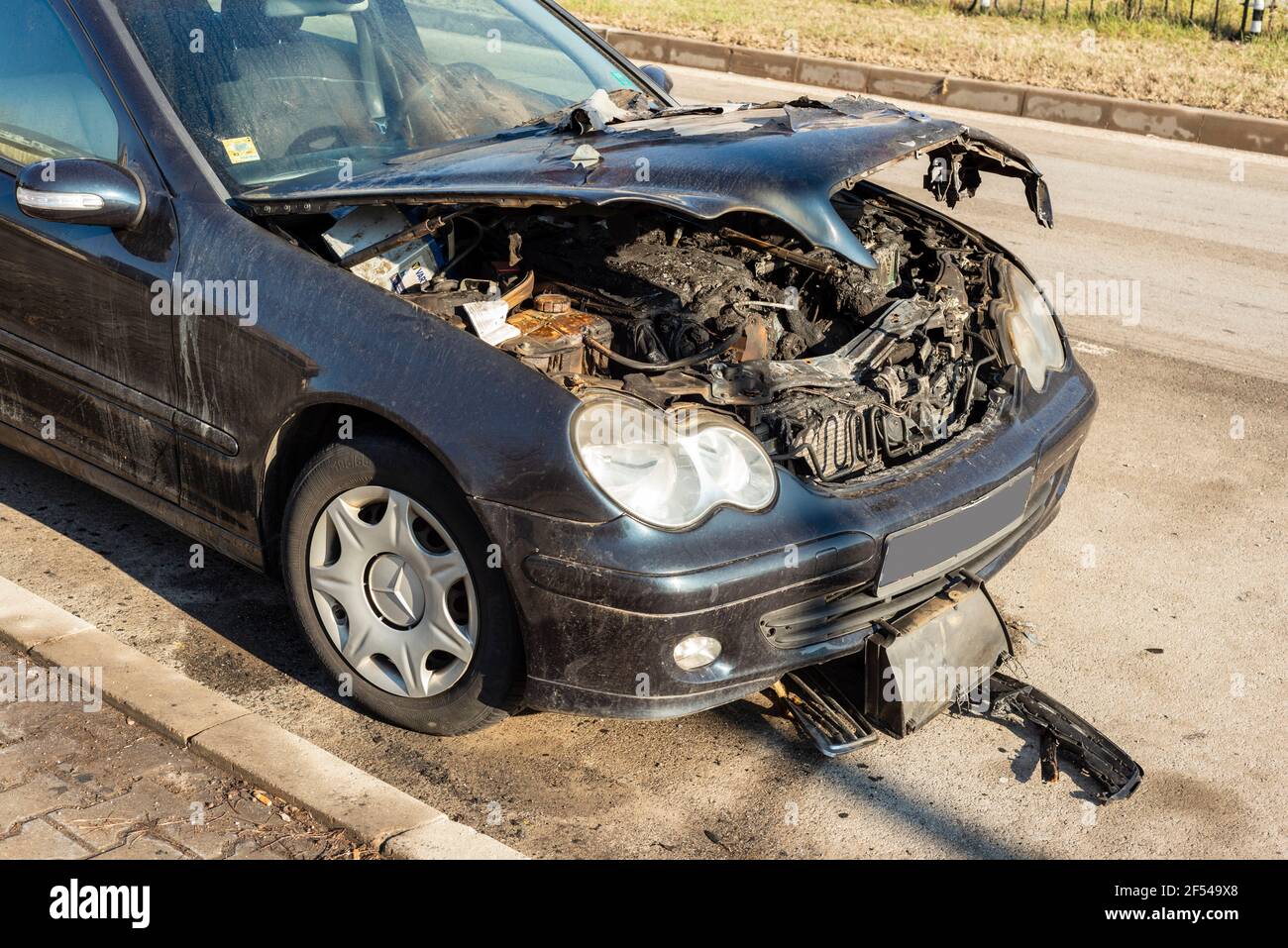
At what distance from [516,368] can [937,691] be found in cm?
128

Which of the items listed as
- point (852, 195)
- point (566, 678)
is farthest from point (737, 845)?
point (852, 195)

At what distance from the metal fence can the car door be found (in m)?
13.4

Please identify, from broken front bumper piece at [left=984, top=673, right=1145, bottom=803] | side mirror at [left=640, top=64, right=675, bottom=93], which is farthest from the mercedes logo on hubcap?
side mirror at [left=640, top=64, right=675, bottom=93]

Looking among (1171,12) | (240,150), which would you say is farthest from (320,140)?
(1171,12)

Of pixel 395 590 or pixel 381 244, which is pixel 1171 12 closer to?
pixel 381 244

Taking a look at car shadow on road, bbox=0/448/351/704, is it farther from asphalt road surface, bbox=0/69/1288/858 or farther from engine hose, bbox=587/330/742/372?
engine hose, bbox=587/330/742/372

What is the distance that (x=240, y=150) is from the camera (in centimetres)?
367

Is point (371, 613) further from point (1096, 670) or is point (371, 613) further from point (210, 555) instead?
point (1096, 670)

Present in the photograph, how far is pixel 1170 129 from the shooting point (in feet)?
39.8

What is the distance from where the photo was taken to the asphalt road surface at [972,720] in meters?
3.12

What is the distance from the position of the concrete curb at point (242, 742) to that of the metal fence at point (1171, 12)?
14.0m

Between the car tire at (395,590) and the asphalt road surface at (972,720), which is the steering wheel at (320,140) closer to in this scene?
the car tire at (395,590)

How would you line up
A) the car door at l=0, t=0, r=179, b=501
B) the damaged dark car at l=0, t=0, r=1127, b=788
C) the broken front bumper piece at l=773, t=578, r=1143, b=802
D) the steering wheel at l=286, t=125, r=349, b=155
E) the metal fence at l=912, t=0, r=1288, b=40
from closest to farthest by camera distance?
1. the damaged dark car at l=0, t=0, r=1127, b=788
2. the broken front bumper piece at l=773, t=578, r=1143, b=802
3. the car door at l=0, t=0, r=179, b=501
4. the steering wheel at l=286, t=125, r=349, b=155
5. the metal fence at l=912, t=0, r=1288, b=40

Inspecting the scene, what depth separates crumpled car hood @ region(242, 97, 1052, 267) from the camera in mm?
3197
